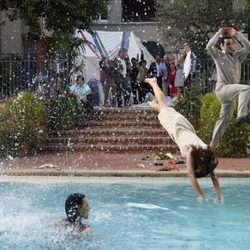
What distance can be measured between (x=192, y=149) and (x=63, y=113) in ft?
38.6

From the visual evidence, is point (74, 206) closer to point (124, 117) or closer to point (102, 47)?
point (124, 117)

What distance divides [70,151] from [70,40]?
19.6 ft

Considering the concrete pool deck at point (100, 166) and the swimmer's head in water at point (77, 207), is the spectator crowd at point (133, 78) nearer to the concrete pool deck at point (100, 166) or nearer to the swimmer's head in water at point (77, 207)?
the concrete pool deck at point (100, 166)

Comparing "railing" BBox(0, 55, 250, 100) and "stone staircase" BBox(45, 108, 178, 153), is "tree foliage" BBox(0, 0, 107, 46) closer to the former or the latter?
"railing" BBox(0, 55, 250, 100)

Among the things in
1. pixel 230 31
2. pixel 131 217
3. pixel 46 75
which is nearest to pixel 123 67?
pixel 46 75

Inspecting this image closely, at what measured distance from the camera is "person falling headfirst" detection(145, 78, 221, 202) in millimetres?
8477

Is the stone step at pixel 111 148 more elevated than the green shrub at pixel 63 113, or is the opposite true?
the green shrub at pixel 63 113

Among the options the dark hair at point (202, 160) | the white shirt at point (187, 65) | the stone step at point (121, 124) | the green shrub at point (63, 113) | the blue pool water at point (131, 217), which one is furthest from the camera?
the white shirt at point (187, 65)

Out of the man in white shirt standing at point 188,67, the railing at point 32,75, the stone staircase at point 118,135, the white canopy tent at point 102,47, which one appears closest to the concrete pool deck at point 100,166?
the stone staircase at point 118,135

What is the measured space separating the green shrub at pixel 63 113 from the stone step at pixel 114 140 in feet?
2.08

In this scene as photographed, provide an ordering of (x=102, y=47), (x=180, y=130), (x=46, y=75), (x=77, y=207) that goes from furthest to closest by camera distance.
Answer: (x=102, y=47) → (x=46, y=75) → (x=180, y=130) → (x=77, y=207)

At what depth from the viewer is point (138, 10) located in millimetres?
40188

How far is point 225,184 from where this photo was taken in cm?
1441

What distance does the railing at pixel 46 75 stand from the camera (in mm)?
21219
